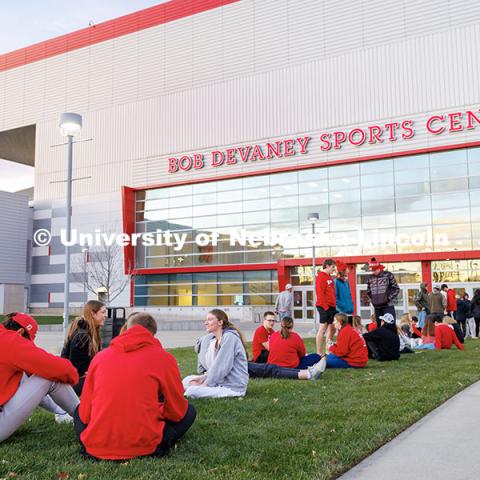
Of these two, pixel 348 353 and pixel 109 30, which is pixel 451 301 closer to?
pixel 348 353

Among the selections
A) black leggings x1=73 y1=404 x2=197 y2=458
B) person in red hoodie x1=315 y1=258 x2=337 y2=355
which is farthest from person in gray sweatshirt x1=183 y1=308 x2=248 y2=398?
person in red hoodie x1=315 y1=258 x2=337 y2=355

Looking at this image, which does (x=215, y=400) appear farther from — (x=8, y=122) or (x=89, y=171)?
(x=8, y=122)

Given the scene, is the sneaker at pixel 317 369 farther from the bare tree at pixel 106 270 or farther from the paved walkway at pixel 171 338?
the bare tree at pixel 106 270

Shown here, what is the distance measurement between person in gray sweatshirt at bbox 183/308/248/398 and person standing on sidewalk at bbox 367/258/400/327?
5.56m

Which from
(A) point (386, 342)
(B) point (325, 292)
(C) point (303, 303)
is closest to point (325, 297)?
(B) point (325, 292)

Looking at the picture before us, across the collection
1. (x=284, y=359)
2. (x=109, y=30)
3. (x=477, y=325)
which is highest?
(x=109, y=30)

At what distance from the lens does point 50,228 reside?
4481 centimetres

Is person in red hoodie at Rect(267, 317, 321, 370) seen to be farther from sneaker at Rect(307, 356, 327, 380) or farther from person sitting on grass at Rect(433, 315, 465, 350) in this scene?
person sitting on grass at Rect(433, 315, 465, 350)

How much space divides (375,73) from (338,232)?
32.7ft

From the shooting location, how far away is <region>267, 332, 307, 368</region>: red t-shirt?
28.6ft

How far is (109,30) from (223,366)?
4268cm

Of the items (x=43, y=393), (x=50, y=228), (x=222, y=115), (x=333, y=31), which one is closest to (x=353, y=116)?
(x=333, y=31)

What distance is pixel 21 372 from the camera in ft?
14.8

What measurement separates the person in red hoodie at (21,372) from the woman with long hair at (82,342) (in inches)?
57.7
